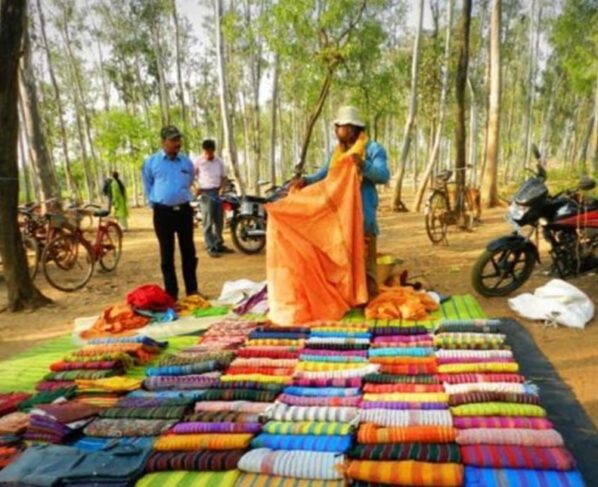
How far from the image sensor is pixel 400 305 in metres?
3.94

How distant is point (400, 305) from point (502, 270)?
4.30ft

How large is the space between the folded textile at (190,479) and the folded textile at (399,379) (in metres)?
0.98

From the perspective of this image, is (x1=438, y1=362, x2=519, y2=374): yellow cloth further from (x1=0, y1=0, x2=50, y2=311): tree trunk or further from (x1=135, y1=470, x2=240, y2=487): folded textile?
(x1=0, y1=0, x2=50, y2=311): tree trunk

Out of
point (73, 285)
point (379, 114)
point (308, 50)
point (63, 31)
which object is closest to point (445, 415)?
point (73, 285)

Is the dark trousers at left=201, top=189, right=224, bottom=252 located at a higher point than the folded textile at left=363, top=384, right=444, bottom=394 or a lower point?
higher

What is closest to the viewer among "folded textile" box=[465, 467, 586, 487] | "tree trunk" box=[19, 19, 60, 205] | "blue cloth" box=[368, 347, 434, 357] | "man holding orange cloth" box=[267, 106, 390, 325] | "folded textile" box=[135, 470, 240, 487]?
"folded textile" box=[465, 467, 586, 487]

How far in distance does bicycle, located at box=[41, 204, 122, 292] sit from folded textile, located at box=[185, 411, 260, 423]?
407 centimetres

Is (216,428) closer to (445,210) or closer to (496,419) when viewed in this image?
(496,419)

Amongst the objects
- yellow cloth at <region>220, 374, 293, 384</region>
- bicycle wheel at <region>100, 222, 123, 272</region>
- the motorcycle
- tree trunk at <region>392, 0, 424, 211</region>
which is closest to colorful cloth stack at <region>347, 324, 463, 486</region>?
yellow cloth at <region>220, 374, 293, 384</region>

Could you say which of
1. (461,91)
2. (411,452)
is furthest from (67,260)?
(461,91)

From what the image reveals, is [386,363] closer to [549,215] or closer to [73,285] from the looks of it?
[549,215]

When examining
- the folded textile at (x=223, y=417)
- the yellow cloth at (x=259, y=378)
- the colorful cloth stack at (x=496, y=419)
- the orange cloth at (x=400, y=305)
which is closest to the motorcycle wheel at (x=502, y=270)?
the orange cloth at (x=400, y=305)

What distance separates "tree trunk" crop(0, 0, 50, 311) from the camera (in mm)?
4586

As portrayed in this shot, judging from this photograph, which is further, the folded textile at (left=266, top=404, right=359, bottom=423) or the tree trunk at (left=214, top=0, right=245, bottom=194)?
the tree trunk at (left=214, top=0, right=245, bottom=194)
